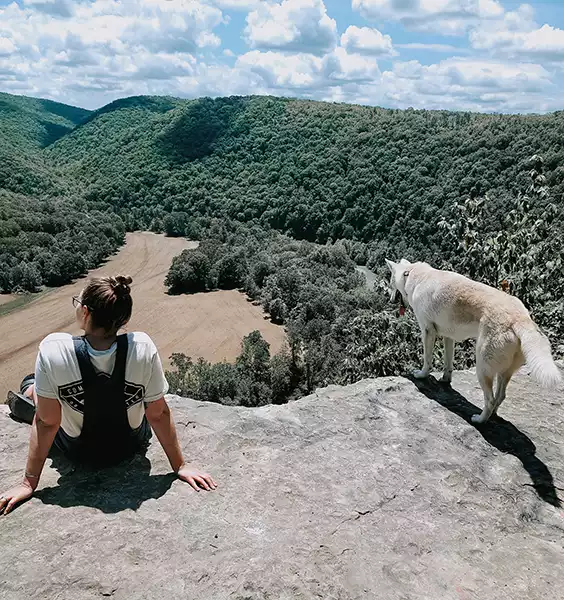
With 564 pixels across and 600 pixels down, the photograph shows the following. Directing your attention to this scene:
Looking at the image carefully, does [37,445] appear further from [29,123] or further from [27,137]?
[29,123]

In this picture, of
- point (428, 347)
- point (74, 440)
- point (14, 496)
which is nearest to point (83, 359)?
point (74, 440)

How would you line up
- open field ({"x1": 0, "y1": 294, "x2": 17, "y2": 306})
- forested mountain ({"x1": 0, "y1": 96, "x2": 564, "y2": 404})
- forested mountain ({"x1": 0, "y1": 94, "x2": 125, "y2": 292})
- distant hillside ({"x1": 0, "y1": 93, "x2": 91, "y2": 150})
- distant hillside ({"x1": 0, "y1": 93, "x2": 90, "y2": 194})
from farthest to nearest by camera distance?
distant hillside ({"x1": 0, "y1": 93, "x2": 91, "y2": 150}) < distant hillside ({"x1": 0, "y1": 93, "x2": 90, "y2": 194}) < forested mountain ({"x1": 0, "y1": 94, "x2": 125, "y2": 292}) < open field ({"x1": 0, "y1": 294, "x2": 17, "y2": 306}) < forested mountain ({"x1": 0, "y1": 96, "x2": 564, "y2": 404})

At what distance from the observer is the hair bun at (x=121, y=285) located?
3.32 metres

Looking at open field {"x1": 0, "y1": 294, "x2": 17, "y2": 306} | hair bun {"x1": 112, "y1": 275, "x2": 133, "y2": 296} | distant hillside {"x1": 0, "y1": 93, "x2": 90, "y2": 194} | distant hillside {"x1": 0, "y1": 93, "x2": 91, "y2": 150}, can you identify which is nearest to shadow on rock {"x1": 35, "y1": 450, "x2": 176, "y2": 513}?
hair bun {"x1": 112, "y1": 275, "x2": 133, "y2": 296}

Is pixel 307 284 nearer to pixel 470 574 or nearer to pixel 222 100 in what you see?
pixel 470 574

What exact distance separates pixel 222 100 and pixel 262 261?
85.9 m

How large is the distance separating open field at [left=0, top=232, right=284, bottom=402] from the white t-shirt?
1045 inches

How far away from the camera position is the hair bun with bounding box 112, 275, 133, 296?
3324 mm

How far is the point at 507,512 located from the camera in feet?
13.9

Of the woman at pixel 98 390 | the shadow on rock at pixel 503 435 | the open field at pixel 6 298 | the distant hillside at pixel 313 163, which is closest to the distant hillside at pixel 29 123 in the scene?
the distant hillside at pixel 313 163

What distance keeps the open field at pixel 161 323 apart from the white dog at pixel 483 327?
26239 millimetres

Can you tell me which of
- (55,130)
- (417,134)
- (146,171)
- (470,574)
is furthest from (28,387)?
(55,130)

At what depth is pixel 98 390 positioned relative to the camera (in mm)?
3598

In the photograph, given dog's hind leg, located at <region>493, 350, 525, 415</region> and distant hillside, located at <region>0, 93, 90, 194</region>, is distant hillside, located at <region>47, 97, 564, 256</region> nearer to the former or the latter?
distant hillside, located at <region>0, 93, 90, 194</region>
